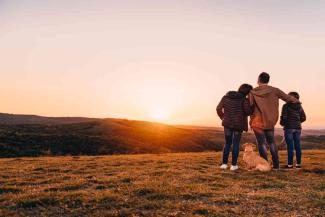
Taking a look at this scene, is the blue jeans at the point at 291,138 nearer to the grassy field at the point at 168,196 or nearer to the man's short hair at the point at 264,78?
the grassy field at the point at 168,196

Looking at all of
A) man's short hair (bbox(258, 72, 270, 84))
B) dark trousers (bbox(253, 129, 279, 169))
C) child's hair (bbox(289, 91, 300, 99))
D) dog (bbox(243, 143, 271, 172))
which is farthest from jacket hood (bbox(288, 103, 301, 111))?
dog (bbox(243, 143, 271, 172))

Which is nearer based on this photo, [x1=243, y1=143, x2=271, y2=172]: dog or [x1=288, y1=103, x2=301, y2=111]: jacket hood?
[x1=243, y1=143, x2=271, y2=172]: dog

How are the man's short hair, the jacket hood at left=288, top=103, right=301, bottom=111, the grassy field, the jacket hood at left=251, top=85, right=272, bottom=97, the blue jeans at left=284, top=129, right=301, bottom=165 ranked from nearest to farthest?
the grassy field < the jacket hood at left=251, top=85, right=272, bottom=97 < the man's short hair < the jacket hood at left=288, top=103, right=301, bottom=111 < the blue jeans at left=284, top=129, right=301, bottom=165

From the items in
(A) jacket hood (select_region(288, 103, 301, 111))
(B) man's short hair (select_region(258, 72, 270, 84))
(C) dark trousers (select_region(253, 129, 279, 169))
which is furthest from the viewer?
(A) jacket hood (select_region(288, 103, 301, 111))

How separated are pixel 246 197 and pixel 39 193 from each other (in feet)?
19.7

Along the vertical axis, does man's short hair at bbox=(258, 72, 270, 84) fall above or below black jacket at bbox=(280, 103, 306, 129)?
above

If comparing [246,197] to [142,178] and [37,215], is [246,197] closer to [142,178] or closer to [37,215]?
[142,178]

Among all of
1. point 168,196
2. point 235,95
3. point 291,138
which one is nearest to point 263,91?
point 235,95

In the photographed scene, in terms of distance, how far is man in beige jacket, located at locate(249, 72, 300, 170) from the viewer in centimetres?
1465

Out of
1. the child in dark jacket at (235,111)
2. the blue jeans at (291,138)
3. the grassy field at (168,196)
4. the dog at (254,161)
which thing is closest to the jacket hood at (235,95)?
the child in dark jacket at (235,111)

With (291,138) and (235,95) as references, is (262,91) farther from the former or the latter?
(291,138)

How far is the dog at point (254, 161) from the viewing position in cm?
1478

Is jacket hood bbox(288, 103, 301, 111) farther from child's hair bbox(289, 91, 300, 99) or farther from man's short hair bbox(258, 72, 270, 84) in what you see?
man's short hair bbox(258, 72, 270, 84)

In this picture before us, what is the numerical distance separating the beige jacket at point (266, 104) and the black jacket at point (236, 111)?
381 millimetres
